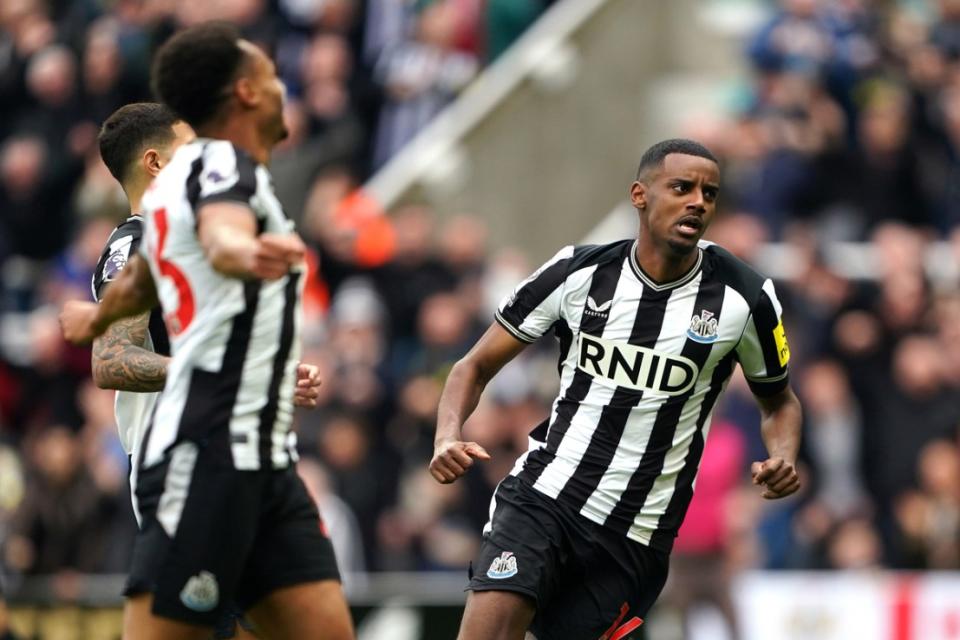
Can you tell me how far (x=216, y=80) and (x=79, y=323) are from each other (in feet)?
3.02

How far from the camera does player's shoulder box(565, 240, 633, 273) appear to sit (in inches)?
292

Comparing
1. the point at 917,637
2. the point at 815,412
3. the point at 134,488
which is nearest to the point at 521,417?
the point at 815,412

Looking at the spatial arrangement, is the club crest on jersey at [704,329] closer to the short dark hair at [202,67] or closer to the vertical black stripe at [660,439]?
the vertical black stripe at [660,439]

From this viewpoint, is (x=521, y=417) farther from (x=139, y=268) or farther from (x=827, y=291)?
(x=139, y=268)

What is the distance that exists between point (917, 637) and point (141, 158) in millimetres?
7533

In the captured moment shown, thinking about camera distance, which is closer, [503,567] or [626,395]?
[503,567]

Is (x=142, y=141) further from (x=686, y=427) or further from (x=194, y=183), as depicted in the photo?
(x=686, y=427)

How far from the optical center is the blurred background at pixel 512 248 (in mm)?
13484

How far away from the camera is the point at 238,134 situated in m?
6.01

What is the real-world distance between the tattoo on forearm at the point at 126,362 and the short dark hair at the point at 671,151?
2.02 m

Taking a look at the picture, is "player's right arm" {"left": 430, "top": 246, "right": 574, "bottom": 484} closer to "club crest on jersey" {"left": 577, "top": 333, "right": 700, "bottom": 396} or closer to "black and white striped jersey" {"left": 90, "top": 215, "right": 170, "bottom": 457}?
"club crest on jersey" {"left": 577, "top": 333, "right": 700, "bottom": 396}

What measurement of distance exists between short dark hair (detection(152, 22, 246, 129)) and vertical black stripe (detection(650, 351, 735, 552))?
2.38 m

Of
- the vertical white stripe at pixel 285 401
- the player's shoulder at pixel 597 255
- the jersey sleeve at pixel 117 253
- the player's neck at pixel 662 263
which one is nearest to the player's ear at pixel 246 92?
the vertical white stripe at pixel 285 401

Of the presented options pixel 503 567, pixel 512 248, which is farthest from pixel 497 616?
pixel 512 248
